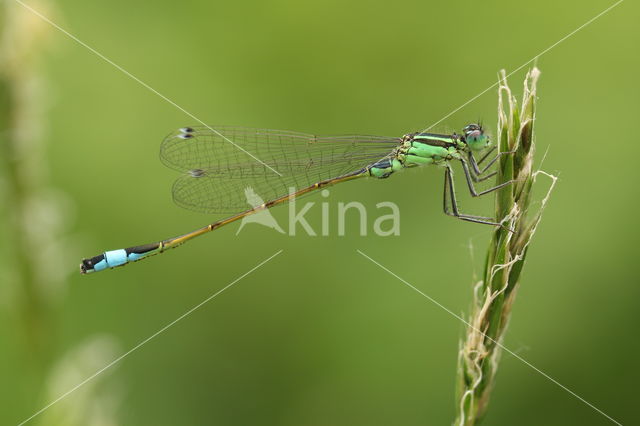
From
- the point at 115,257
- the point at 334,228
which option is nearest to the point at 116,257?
the point at 115,257

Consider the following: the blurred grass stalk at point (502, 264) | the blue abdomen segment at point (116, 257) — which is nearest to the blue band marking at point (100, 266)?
the blue abdomen segment at point (116, 257)

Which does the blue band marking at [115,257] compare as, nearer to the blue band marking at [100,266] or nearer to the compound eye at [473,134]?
the blue band marking at [100,266]

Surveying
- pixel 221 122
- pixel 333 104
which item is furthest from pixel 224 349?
pixel 333 104

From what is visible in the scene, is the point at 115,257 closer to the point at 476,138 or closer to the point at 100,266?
the point at 100,266

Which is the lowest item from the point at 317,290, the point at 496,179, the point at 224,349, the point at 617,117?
the point at 224,349

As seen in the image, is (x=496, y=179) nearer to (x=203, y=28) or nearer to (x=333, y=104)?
(x=333, y=104)

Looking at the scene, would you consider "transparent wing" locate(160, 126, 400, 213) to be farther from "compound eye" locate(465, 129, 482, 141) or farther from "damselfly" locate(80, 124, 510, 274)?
"compound eye" locate(465, 129, 482, 141)
